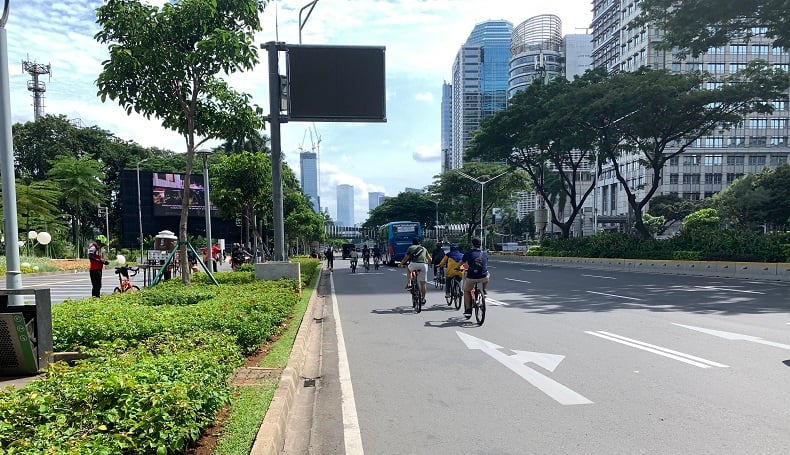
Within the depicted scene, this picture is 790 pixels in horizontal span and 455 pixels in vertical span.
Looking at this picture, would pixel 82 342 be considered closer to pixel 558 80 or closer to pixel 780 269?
pixel 780 269

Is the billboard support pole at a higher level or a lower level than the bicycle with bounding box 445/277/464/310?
higher

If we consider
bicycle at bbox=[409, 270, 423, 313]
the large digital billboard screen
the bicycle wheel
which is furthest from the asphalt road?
the large digital billboard screen

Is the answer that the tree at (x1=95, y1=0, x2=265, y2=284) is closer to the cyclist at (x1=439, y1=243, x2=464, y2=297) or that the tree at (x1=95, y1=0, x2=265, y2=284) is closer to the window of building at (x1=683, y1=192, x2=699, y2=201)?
the cyclist at (x1=439, y1=243, x2=464, y2=297)

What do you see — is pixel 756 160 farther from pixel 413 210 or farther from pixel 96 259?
pixel 96 259

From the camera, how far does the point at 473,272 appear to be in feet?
33.7

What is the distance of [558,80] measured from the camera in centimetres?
3541

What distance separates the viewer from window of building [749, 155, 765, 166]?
75062 millimetres

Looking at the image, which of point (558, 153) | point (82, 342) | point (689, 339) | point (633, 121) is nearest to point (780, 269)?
point (633, 121)

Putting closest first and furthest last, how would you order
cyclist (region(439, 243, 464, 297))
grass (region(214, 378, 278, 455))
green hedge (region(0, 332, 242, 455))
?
1. green hedge (region(0, 332, 242, 455))
2. grass (region(214, 378, 278, 455))
3. cyclist (region(439, 243, 464, 297))

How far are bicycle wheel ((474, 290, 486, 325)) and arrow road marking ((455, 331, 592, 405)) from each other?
118 cm

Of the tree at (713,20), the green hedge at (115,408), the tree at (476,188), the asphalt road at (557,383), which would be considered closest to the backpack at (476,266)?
the asphalt road at (557,383)

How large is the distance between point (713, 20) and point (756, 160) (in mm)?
66791

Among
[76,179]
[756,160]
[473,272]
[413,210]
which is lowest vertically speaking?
[473,272]

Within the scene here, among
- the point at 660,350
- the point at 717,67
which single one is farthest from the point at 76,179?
the point at 717,67
